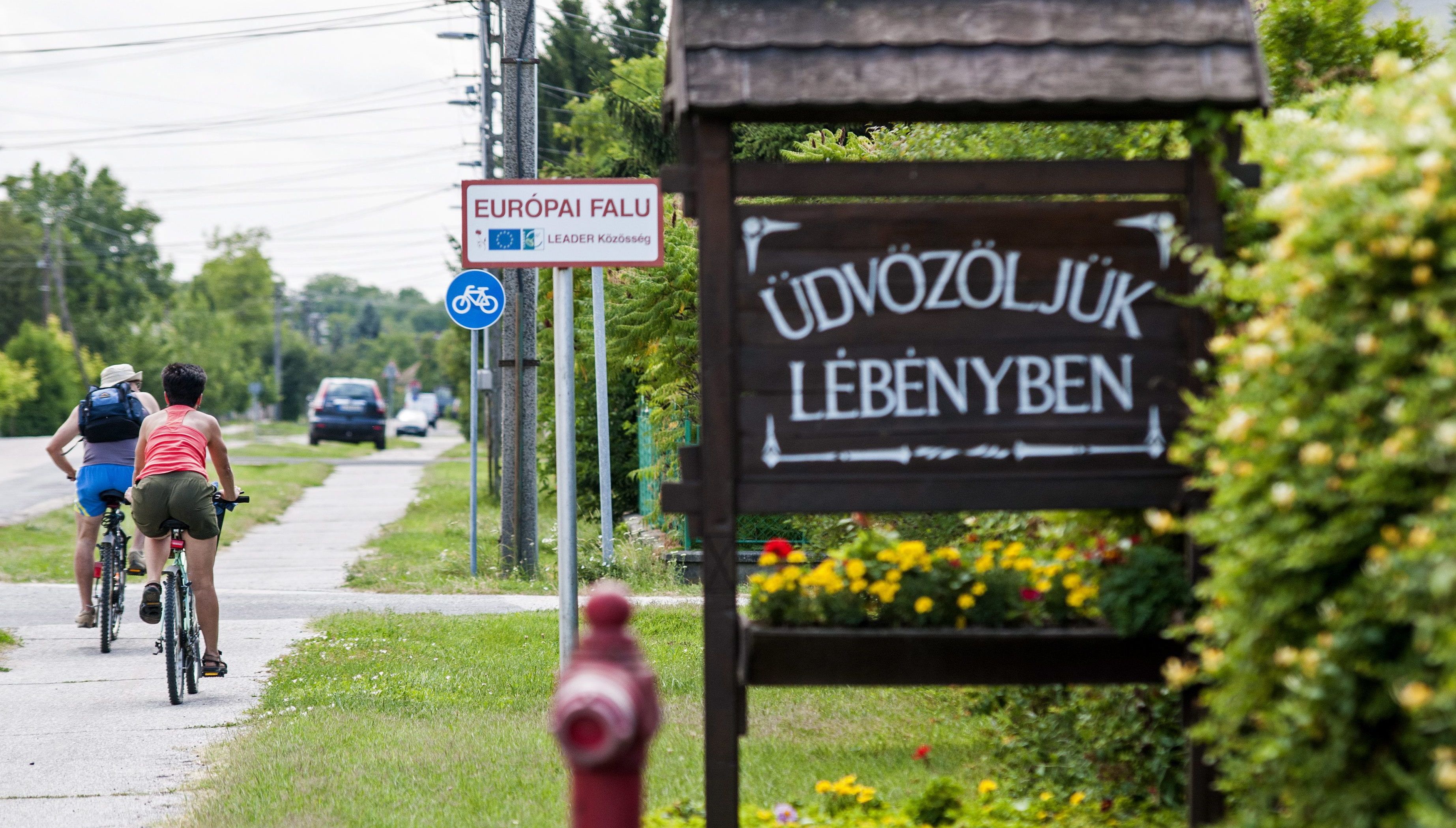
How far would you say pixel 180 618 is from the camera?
7430 millimetres

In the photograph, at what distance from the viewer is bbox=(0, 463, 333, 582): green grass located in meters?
13.7

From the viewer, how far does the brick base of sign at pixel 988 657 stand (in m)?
4.13

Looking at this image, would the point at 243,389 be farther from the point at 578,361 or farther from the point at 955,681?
the point at 955,681

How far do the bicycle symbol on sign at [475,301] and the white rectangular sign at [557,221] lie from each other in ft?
21.5

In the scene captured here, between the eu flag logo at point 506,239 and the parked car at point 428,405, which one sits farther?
the parked car at point 428,405

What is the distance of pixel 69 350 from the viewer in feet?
194

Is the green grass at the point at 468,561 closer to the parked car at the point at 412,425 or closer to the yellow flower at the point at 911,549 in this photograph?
the yellow flower at the point at 911,549

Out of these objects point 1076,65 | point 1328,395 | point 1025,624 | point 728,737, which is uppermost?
point 1076,65

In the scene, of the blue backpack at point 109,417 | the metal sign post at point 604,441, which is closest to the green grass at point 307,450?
the metal sign post at point 604,441

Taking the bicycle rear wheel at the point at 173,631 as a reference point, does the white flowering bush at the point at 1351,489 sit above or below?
above

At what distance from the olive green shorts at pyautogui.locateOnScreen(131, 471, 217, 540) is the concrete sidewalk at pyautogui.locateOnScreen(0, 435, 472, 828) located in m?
0.96

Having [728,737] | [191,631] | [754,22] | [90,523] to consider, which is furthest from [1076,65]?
[90,523]

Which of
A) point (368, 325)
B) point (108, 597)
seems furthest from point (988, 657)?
point (368, 325)

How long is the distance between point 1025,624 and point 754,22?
79.5 inches
